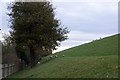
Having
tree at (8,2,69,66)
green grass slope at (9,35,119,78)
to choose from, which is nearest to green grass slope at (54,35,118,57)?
green grass slope at (9,35,119,78)

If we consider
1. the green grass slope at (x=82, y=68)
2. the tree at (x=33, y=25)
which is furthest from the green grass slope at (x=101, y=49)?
the tree at (x=33, y=25)

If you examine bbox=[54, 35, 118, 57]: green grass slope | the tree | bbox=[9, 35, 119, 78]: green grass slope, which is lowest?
bbox=[9, 35, 119, 78]: green grass slope

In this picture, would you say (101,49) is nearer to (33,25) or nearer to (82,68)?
(33,25)

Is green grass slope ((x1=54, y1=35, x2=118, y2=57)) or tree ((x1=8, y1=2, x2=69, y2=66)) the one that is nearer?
green grass slope ((x1=54, y1=35, x2=118, y2=57))

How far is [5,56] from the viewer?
1305 inches

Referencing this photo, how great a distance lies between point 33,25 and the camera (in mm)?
32250

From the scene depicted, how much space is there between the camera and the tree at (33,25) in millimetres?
31609

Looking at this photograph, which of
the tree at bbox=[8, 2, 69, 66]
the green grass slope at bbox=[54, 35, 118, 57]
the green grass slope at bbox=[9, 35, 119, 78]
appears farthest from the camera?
the tree at bbox=[8, 2, 69, 66]

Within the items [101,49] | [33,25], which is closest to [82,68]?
[101,49]

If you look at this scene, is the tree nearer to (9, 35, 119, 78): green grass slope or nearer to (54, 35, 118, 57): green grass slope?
(54, 35, 118, 57): green grass slope

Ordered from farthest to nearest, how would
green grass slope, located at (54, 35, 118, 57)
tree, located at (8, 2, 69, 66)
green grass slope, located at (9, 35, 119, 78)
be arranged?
tree, located at (8, 2, 69, 66) → green grass slope, located at (54, 35, 118, 57) → green grass slope, located at (9, 35, 119, 78)

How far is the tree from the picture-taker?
104 feet

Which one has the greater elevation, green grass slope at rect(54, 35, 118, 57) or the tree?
the tree

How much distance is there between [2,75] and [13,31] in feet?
42.2
